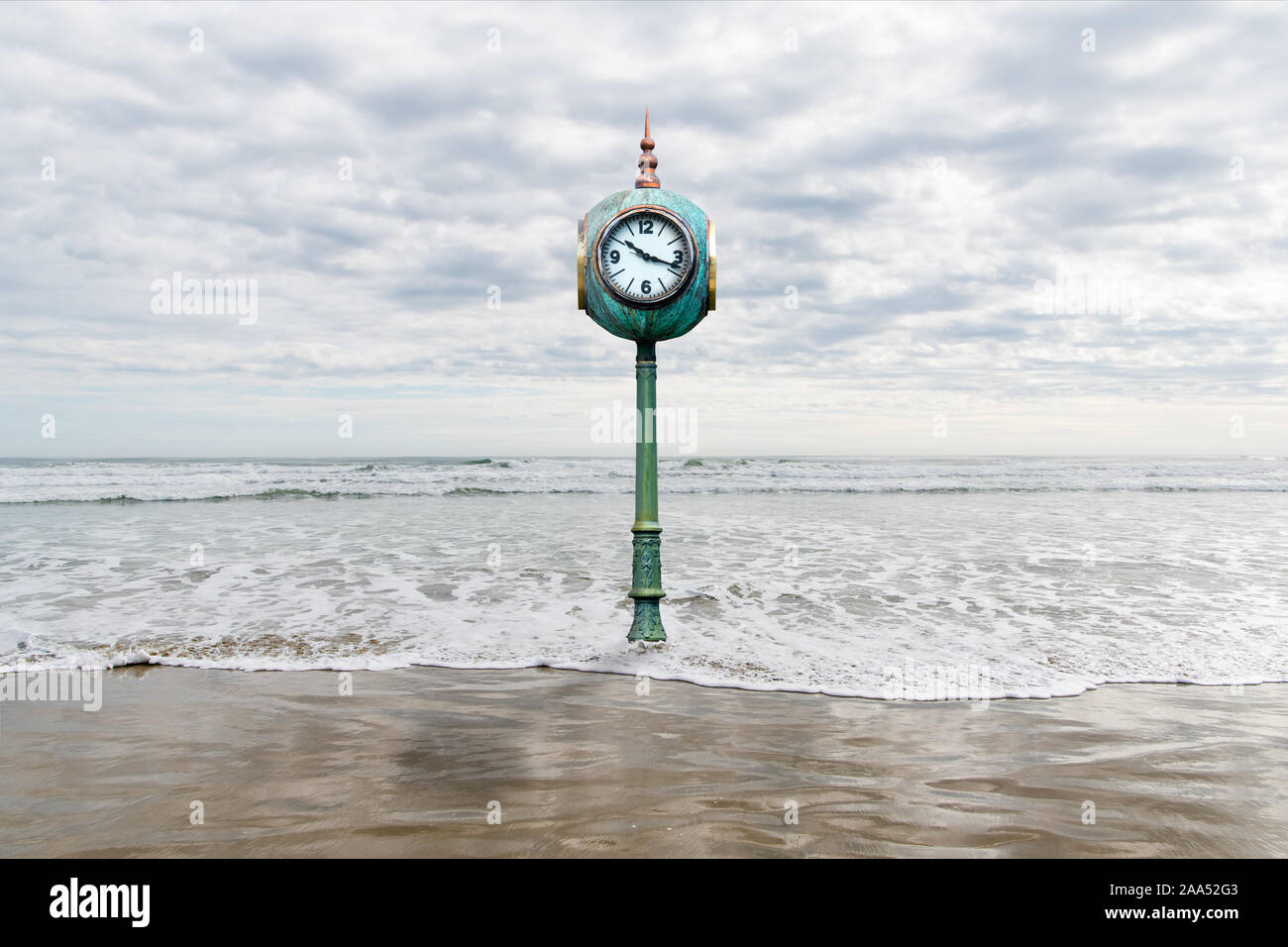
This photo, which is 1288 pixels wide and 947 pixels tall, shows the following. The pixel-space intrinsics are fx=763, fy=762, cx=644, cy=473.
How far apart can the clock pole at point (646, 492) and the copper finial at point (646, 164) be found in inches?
41.5

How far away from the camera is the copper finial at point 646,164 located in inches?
198

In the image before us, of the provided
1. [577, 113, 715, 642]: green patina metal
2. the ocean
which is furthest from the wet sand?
[577, 113, 715, 642]: green patina metal

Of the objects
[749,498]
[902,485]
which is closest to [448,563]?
[749,498]

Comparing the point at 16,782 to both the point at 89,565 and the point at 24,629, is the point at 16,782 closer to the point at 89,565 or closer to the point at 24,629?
the point at 24,629

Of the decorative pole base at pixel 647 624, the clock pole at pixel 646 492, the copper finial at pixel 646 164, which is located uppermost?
the copper finial at pixel 646 164

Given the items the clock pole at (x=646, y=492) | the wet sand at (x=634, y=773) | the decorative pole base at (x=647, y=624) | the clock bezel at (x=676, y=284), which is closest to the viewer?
the wet sand at (x=634, y=773)

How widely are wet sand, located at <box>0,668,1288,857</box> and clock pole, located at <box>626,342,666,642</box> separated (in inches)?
38.7

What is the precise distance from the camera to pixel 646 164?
16.7ft

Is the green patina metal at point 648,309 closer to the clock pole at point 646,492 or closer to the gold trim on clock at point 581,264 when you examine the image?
the gold trim on clock at point 581,264

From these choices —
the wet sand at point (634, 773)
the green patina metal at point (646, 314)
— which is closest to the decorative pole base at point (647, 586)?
the green patina metal at point (646, 314)

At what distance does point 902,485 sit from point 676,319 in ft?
76.3

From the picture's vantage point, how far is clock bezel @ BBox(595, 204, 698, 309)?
4.78 meters

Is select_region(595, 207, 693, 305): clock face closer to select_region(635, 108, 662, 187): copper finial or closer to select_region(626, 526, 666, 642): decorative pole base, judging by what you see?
select_region(635, 108, 662, 187): copper finial
